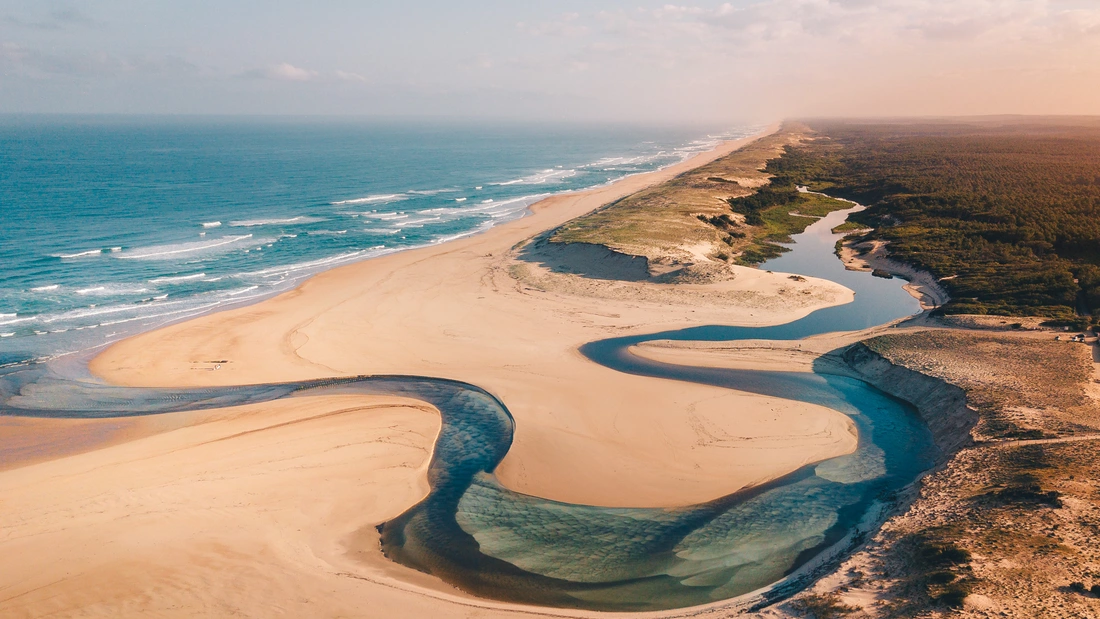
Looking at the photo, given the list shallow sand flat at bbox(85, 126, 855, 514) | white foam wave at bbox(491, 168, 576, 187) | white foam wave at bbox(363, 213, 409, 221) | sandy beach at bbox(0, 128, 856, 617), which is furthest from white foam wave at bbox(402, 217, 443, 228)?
white foam wave at bbox(491, 168, 576, 187)

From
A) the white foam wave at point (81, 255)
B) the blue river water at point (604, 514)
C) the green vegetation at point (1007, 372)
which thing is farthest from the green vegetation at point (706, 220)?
the white foam wave at point (81, 255)

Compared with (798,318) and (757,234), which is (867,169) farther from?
(798,318)

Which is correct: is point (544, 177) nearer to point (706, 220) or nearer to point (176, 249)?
point (706, 220)

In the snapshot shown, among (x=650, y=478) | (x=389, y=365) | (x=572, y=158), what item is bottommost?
(x=650, y=478)

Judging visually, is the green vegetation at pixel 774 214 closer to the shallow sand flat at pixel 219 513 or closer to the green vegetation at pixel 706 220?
the green vegetation at pixel 706 220

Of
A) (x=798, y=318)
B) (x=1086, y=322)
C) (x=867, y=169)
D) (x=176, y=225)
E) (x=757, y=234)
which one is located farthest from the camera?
(x=867, y=169)

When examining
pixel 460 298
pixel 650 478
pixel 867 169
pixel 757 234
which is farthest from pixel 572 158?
pixel 650 478

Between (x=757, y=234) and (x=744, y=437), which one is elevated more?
(x=757, y=234)
